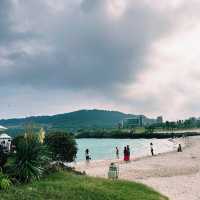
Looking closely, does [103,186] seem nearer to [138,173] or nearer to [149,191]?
[149,191]

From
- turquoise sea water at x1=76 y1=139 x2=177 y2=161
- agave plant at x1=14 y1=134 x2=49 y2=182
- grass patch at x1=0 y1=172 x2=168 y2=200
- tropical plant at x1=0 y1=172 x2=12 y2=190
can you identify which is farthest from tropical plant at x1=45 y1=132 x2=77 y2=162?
turquoise sea water at x1=76 y1=139 x2=177 y2=161

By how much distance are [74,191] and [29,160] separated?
325 centimetres

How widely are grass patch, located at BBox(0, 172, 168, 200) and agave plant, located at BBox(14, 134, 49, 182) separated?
23.5 inches

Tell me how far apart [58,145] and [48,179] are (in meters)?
11.7

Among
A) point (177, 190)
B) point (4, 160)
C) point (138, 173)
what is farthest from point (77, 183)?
point (138, 173)

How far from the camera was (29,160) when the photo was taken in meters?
18.0

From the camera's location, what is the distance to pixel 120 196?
52.3 feet

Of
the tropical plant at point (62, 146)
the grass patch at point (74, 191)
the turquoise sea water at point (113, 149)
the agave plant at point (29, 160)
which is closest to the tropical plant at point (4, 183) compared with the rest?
the grass patch at point (74, 191)

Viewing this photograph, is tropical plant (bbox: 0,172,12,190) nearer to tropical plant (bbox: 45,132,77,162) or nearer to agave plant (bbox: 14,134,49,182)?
agave plant (bbox: 14,134,49,182)

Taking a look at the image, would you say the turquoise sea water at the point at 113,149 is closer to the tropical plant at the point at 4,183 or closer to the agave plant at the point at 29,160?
the agave plant at the point at 29,160

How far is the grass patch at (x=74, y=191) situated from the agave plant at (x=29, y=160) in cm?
60

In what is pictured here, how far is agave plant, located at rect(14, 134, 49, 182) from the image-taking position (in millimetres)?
17359

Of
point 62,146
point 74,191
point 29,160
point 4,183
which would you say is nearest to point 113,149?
point 62,146

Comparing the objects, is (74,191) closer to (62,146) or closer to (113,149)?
(62,146)
